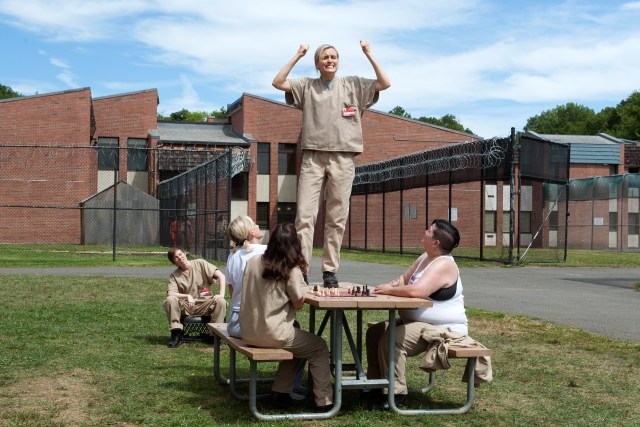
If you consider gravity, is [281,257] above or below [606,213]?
below

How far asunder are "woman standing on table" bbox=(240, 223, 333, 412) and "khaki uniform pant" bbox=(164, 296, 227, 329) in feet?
10.6

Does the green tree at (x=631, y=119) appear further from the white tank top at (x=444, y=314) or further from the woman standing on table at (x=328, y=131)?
the white tank top at (x=444, y=314)


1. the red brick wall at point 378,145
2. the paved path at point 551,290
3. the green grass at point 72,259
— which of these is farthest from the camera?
the red brick wall at point 378,145

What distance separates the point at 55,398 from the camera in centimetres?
616

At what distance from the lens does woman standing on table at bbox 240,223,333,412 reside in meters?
5.71

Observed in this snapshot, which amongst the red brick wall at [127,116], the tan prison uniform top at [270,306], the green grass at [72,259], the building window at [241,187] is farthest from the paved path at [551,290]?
the red brick wall at [127,116]

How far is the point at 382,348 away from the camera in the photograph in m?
6.07

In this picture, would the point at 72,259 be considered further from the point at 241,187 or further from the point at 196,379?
the point at 241,187

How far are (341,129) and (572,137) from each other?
56.9 meters

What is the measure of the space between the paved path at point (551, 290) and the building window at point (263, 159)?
23486 millimetres

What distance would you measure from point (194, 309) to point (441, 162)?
79.2 ft

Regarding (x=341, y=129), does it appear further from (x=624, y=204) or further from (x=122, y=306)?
(x=624, y=204)

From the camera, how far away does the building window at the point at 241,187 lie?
4638cm

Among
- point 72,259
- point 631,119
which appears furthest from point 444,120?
point 72,259
